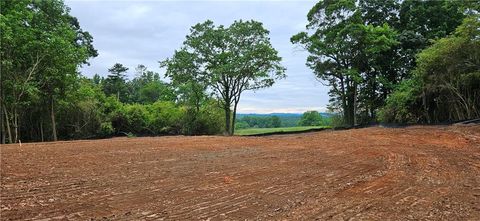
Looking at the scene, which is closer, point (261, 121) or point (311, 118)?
point (311, 118)

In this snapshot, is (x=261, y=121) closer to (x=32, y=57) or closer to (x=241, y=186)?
(x=32, y=57)

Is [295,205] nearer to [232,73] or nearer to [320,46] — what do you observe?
[232,73]

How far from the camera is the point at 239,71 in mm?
21625

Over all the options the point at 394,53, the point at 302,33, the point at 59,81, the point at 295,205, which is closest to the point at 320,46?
the point at 302,33

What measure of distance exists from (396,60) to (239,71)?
1028cm

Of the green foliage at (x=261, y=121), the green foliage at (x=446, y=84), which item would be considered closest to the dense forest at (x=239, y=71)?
the green foliage at (x=446, y=84)

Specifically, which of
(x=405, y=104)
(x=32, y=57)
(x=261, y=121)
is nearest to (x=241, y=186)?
(x=32, y=57)

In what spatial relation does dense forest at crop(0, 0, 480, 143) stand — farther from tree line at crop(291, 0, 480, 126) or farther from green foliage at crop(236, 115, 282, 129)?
green foliage at crop(236, 115, 282, 129)

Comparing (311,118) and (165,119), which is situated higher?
(311,118)

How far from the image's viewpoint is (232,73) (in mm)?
21484

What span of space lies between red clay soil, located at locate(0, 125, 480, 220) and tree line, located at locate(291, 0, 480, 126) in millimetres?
8352

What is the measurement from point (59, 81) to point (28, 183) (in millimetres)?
12472

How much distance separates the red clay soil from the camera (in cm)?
348

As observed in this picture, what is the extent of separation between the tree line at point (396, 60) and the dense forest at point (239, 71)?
0.06 meters
